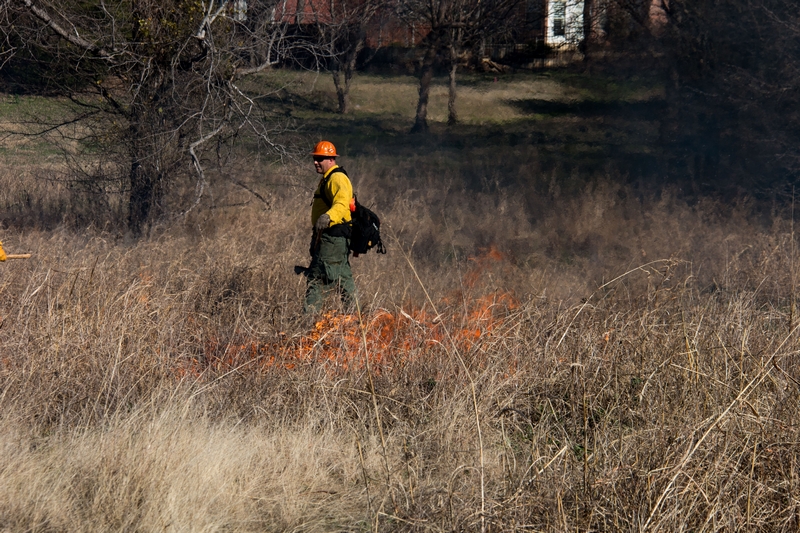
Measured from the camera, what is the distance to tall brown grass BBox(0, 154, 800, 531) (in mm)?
3182

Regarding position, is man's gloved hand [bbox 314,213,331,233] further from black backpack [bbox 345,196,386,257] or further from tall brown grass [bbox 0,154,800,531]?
tall brown grass [bbox 0,154,800,531]

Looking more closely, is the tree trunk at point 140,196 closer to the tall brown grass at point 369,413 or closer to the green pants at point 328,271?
the tall brown grass at point 369,413

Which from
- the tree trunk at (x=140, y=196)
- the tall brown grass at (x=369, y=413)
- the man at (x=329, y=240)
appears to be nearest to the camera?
the tall brown grass at (x=369, y=413)

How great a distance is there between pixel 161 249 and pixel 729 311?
19.5 ft

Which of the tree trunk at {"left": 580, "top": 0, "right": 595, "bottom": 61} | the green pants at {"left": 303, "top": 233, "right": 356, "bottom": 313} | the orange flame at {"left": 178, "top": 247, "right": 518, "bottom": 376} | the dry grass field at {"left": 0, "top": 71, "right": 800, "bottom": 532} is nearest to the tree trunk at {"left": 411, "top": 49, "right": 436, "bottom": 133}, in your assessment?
the tree trunk at {"left": 580, "top": 0, "right": 595, "bottom": 61}

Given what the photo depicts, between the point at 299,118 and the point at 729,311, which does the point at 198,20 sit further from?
the point at 299,118

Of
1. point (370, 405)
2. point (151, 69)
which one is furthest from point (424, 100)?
point (370, 405)

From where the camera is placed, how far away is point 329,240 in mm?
6605

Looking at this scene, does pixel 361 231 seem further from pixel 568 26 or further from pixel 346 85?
pixel 568 26

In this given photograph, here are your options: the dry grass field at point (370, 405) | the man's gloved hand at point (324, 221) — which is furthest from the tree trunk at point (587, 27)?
the man's gloved hand at point (324, 221)

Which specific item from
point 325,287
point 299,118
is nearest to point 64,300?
point 325,287

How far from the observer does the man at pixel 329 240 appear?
6359 millimetres

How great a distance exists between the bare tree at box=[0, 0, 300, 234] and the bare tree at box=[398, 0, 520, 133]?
43.3ft

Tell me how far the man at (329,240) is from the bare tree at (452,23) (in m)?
16.8
